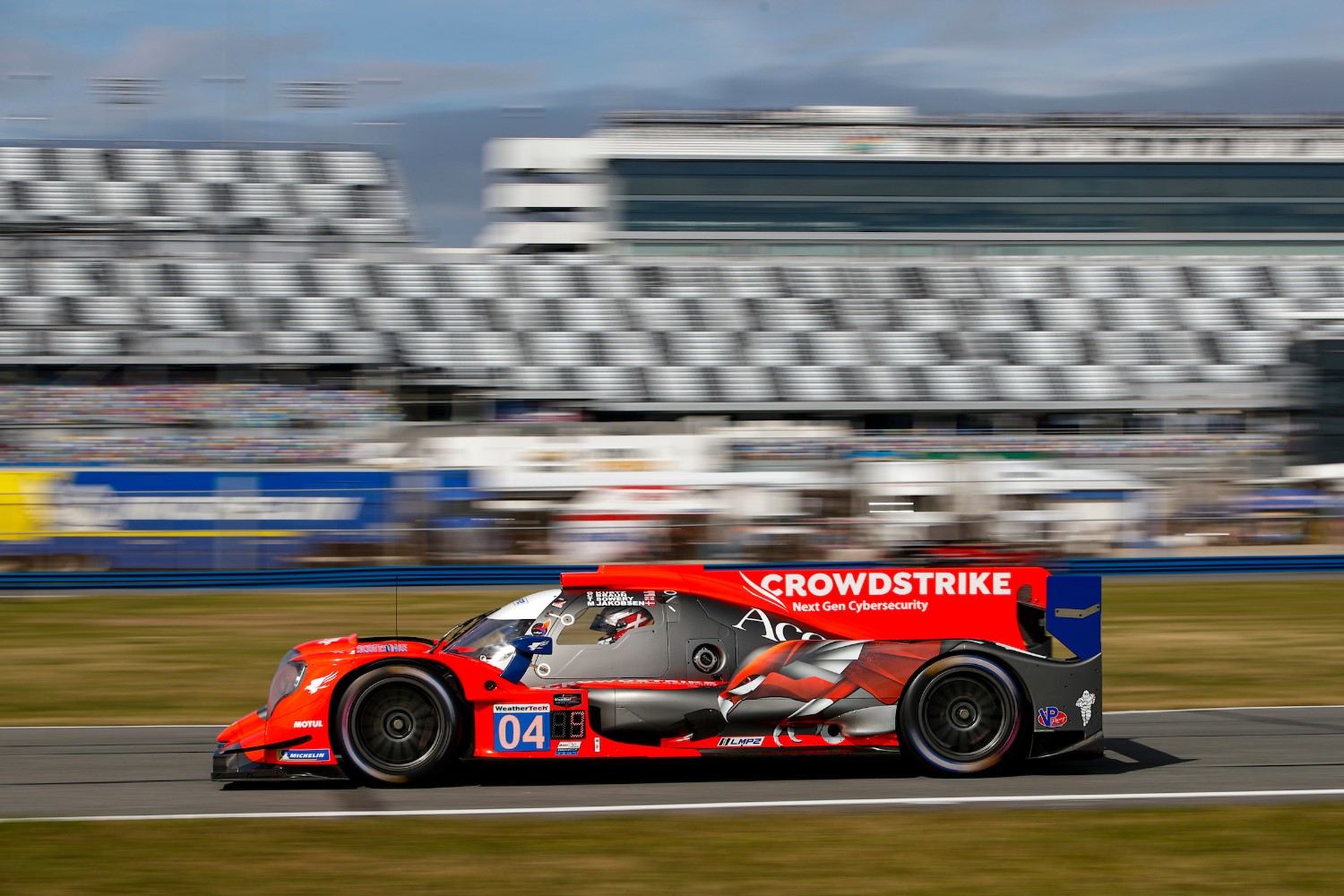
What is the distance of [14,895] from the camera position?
4.93 meters

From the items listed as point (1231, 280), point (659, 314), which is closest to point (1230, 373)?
point (1231, 280)

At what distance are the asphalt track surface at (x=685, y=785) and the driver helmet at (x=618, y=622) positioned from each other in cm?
73

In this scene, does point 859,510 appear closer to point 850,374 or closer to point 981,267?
point 850,374

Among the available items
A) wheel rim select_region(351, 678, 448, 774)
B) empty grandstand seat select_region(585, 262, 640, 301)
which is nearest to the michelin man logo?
wheel rim select_region(351, 678, 448, 774)

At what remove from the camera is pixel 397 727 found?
664cm

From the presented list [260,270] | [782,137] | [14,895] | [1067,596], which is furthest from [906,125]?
[14,895]

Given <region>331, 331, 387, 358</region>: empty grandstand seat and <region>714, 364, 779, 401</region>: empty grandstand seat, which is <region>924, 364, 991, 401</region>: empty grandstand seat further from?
<region>331, 331, 387, 358</region>: empty grandstand seat

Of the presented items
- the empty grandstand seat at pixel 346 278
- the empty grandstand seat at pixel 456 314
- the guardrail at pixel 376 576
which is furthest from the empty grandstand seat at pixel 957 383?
the guardrail at pixel 376 576

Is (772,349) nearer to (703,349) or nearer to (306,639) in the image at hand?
(703,349)

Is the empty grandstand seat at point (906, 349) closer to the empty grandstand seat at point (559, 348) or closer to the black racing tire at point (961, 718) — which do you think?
the empty grandstand seat at point (559, 348)

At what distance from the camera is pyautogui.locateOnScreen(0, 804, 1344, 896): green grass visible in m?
4.99

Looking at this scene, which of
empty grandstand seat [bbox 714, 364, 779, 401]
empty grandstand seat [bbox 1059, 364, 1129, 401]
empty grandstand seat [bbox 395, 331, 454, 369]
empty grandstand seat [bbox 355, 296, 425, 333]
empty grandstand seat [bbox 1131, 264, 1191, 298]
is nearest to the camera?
empty grandstand seat [bbox 395, 331, 454, 369]

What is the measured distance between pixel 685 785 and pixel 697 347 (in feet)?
114

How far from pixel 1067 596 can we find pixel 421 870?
139 inches
